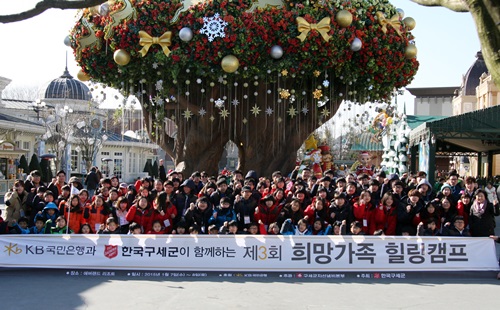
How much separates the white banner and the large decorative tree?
6522mm

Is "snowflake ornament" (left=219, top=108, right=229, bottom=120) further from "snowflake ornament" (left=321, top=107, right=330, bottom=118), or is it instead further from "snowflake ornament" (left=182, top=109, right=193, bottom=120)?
"snowflake ornament" (left=321, top=107, right=330, bottom=118)

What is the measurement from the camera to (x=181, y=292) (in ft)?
23.8

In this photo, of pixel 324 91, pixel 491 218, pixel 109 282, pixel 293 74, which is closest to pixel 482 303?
pixel 491 218

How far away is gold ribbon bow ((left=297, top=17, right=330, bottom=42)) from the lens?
13.8 meters

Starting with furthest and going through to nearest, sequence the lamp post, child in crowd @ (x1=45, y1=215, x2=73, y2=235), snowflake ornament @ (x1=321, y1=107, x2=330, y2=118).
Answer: the lamp post
snowflake ornament @ (x1=321, y1=107, x2=330, y2=118)
child in crowd @ (x1=45, y1=215, x2=73, y2=235)

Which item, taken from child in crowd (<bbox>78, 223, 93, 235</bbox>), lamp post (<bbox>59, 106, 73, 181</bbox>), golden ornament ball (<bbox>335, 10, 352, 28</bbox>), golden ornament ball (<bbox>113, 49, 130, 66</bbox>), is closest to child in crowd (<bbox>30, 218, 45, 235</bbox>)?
child in crowd (<bbox>78, 223, 93, 235</bbox>)

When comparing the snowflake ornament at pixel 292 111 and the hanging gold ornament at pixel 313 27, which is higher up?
the hanging gold ornament at pixel 313 27

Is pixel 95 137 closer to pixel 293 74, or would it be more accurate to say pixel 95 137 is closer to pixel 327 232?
pixel 293 74

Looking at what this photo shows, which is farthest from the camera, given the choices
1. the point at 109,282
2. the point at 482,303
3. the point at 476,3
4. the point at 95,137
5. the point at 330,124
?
the point at 95,137

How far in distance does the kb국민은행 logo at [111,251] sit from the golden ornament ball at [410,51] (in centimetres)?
1071

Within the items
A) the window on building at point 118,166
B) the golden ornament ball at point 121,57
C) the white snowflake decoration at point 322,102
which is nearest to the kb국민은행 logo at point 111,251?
the golden ornament ball at point 121,57

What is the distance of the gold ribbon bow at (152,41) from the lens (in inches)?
548

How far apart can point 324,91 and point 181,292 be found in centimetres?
1045

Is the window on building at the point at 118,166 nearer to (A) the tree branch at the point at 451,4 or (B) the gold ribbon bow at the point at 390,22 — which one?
(B) the gold ribbon bow at the point at 390,22
